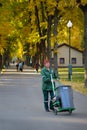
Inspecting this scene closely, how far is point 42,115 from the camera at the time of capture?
1585 cm

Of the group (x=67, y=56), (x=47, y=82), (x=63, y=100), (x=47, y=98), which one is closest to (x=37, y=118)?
(x=63, y=100)

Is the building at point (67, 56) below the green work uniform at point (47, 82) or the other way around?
the other way around

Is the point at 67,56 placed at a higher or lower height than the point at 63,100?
higher

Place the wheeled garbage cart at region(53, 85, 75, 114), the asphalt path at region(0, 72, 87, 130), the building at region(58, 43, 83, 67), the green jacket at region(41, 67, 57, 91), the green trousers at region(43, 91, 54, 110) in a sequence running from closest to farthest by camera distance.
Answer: the asphalt path at region(0, 72, 87, 130) → the wheeled garbage cart at region(53, 85, 75, 114) → the green jacket at region(41, 67, 57, 91) → the green trousers at region(43, 91, 54, 110) → the building at region(58, 43, 83, 67)

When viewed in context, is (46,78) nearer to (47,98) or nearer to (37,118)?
(47,98)

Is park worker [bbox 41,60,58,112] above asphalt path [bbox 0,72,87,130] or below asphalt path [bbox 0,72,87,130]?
above

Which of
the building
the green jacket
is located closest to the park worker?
the green jacket

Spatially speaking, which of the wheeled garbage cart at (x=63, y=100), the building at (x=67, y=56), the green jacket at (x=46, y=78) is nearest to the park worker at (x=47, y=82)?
the green jacket at (x=46, y=78)

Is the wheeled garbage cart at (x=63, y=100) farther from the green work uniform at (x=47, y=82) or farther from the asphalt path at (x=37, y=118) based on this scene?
the green work uniform at (x=47, y=82)

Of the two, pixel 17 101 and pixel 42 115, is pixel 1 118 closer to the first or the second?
pixel 42 115

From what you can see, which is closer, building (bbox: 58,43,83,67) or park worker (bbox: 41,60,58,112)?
park worker (bbox: 41,60,58,112)

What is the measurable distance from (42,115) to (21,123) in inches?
81.2

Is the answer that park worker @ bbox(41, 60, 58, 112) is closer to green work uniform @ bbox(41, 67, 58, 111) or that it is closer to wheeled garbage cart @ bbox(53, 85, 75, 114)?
green work uniform @ bbox(41, 67, 58, 111)

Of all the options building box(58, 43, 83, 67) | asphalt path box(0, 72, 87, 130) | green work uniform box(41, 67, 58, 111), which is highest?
building box(58, 43, 83, 67)
